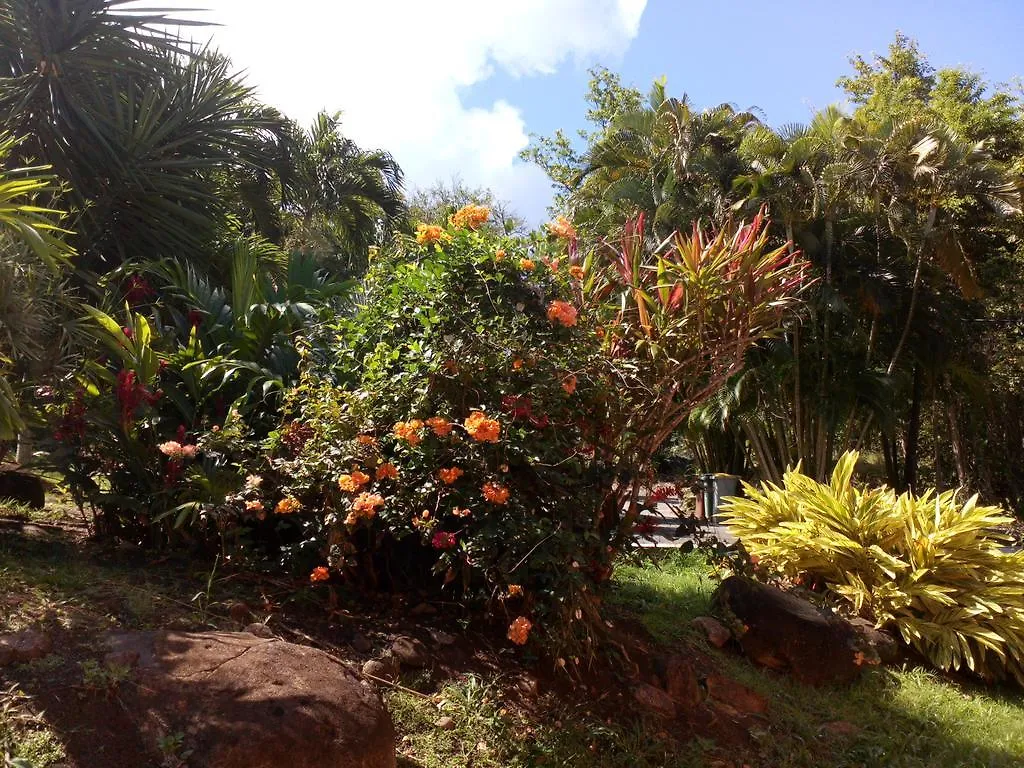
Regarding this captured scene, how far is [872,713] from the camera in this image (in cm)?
475

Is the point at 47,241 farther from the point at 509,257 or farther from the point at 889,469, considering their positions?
the point at 889,469

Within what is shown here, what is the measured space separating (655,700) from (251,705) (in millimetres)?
1915

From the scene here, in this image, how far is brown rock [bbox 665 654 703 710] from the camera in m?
4.07

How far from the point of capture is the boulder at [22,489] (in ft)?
18.1

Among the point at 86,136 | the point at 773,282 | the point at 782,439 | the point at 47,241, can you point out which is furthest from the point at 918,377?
the point at 47,241

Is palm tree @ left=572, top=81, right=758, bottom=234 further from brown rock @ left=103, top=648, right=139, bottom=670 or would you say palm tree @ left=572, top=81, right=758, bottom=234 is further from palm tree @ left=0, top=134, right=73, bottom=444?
brown rock @ left=103, top=648, right=139, bottom=670

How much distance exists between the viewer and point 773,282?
4.13 m

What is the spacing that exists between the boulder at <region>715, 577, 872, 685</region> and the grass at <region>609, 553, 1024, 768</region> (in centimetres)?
10

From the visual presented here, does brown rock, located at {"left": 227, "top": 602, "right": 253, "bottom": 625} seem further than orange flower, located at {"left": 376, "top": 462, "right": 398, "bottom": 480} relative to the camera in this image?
Yes

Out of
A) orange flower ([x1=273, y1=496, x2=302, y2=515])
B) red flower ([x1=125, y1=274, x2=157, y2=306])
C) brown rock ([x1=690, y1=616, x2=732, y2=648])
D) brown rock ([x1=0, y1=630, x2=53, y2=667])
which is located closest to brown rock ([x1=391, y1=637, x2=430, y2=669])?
orange flower ([x1=273, y1=496, x2=302, y2=515])

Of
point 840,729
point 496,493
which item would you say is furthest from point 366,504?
point 840,729

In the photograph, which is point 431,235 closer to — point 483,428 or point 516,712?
point 483,428

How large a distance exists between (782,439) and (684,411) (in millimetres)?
12155

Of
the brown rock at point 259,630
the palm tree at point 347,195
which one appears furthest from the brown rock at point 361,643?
the palm tree at point 347,195
